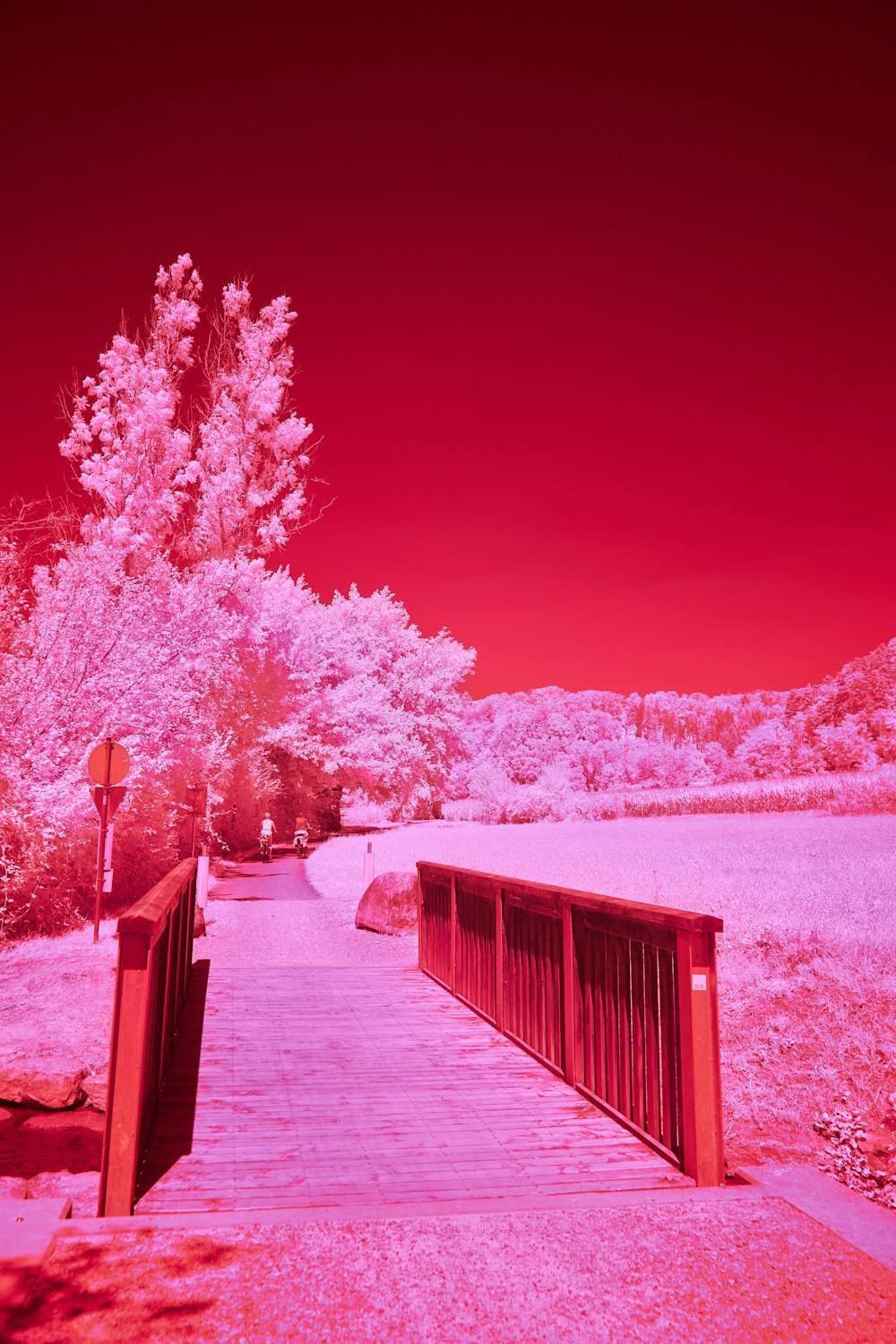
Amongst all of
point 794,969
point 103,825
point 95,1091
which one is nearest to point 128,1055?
point 95,1091

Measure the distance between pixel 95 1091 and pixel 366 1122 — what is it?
3.19 metres

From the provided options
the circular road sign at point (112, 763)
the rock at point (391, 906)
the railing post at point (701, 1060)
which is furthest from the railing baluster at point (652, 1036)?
the circular road sign at point (112, 763)

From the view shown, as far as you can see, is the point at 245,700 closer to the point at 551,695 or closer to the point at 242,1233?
the point at 242,1233

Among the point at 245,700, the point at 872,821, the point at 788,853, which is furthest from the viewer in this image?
the point at 245,700

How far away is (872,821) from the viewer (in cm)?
3372

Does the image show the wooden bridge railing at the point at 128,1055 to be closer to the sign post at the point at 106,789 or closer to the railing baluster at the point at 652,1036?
the railing baluster at the point at 652,1036

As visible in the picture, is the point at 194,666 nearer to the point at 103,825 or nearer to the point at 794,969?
the point at 103,825

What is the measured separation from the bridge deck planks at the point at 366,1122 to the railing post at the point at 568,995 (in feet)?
0.51

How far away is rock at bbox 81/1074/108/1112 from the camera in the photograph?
7.57 m

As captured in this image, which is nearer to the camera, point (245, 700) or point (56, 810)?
point (56, 810)

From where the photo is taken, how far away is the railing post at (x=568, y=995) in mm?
6098

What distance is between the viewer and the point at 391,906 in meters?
16.2

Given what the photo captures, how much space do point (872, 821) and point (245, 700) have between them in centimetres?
2346

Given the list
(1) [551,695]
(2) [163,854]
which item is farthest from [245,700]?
(1) [551,695]
